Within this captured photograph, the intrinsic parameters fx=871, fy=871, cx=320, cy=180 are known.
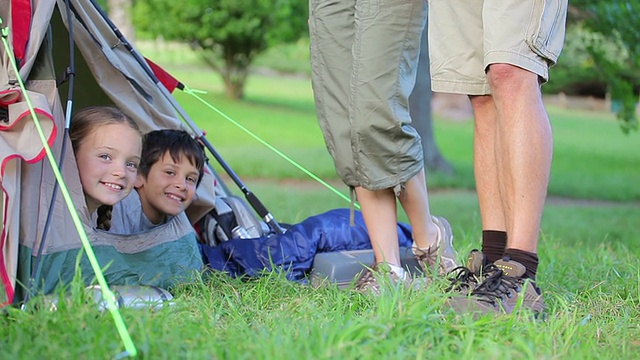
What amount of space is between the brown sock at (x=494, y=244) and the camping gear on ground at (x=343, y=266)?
40 centimetres

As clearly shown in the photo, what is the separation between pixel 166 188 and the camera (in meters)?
3.41

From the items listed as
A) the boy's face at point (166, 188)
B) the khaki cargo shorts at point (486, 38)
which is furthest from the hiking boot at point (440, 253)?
the boy's face at point (166, 188)

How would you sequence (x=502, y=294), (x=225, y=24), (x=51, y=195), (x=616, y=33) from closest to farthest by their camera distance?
1. (x=502, y=294)
2. (x=51, y=195)
3. (x=616, y=33)
4. (x=225, y=24)

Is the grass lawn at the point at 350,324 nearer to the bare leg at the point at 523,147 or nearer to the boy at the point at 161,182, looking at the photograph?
the bare leg at the point at 523,147

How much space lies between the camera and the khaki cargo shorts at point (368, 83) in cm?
295

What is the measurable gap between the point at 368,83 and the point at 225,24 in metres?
15.1

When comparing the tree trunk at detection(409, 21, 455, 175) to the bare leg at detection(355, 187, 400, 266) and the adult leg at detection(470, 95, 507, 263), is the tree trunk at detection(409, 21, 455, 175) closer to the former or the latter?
the bare leg at detection(355, 187, 400, 266)

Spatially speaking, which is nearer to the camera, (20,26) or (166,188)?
(20,26)

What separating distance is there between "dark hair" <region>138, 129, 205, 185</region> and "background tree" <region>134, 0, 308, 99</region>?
44.1 feet

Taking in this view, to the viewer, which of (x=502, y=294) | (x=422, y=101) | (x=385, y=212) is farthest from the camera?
(x=422, y=101)

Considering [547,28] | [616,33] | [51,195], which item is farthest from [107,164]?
[616,33]

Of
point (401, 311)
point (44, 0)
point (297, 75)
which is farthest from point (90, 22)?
point (297, 75)

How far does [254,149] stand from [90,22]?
32.4ft

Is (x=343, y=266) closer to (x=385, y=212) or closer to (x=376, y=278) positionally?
(x=385, y=212)
